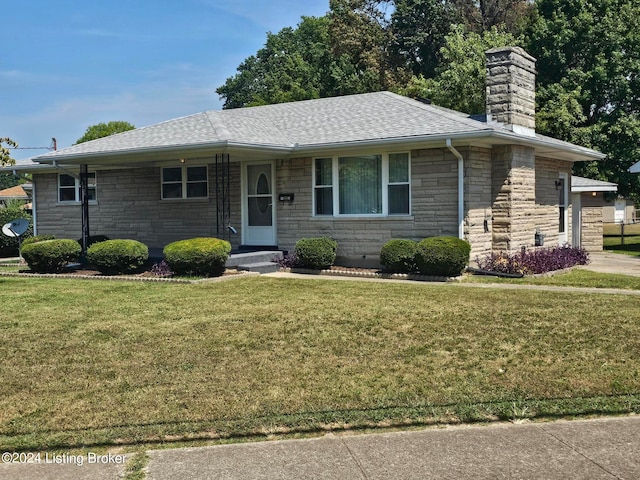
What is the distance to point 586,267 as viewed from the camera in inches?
663

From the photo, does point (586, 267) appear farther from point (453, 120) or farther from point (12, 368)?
point (12, 368)

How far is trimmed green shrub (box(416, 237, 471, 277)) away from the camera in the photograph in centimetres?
1332

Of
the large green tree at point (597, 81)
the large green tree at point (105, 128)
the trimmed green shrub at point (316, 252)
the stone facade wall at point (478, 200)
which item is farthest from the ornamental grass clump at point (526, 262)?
the large green tree at point (105, 128)

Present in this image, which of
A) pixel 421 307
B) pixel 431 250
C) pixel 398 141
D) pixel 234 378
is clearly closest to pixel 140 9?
pixel 398 141

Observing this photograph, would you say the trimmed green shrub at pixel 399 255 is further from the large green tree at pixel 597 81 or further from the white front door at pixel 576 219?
the large green tree at pixel 597 81

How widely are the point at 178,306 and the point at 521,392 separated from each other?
20.0ft

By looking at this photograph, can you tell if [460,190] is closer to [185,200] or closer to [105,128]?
[185,200]

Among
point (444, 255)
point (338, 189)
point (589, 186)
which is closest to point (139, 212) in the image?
point (338, 189)

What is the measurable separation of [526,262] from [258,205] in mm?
7010

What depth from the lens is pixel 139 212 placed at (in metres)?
19.1

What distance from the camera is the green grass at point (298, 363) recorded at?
207 inches

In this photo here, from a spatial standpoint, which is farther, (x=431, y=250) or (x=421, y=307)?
(x=431, y=250)

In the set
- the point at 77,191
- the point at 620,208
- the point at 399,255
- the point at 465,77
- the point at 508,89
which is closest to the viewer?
the point at 399,255

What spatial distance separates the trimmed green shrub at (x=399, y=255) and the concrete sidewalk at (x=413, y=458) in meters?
9.12
